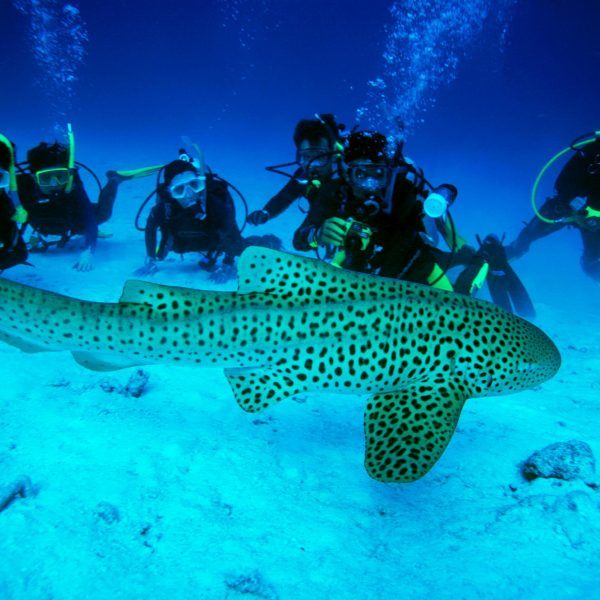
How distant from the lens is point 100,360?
325 centimetres

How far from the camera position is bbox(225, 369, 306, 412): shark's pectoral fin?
343 centimetres

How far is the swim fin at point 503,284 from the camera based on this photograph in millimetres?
11102

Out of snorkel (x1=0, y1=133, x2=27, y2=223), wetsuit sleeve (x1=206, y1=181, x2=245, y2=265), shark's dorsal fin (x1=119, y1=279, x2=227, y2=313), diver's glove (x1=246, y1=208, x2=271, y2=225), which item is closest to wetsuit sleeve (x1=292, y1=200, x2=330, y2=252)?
diver's glove (x1=246, y1=208, x2=271, y2=225)

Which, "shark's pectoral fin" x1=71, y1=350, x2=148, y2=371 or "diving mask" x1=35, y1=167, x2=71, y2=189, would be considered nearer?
"shark's pectoral fin" x1=71, y1=350, x2=148, y2=371

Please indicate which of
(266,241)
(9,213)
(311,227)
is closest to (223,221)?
(266,241)

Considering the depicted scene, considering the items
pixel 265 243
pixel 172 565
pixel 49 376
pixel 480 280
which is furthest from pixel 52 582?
pixel 265 243

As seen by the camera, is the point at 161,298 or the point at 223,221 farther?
the point at 223,221

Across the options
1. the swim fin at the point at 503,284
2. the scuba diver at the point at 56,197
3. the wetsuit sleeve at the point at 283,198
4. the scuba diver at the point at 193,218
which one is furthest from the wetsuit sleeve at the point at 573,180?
the scuba diver at the point at 56,197

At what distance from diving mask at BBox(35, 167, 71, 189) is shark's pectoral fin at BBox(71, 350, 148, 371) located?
25.6ft

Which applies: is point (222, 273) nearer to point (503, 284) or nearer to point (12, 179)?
point (12, 179)

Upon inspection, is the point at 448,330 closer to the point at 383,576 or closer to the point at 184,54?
the point at 383,576

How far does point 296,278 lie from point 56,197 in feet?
30.3

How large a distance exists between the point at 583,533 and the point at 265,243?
33.3ft

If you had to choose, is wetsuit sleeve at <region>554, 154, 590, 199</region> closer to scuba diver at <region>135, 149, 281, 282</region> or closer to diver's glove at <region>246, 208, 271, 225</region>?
diver's glove at <region>246, 208, 271, 225</region>
